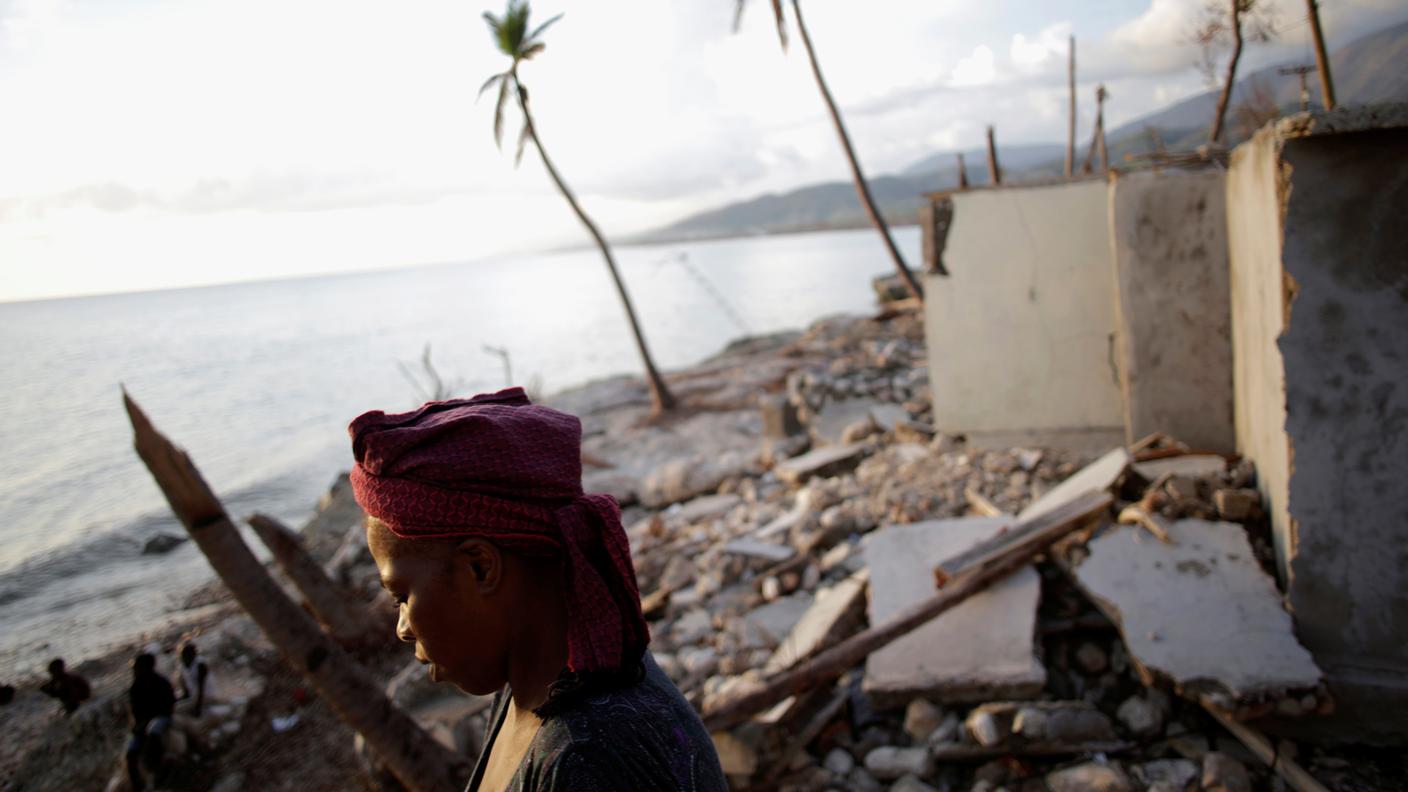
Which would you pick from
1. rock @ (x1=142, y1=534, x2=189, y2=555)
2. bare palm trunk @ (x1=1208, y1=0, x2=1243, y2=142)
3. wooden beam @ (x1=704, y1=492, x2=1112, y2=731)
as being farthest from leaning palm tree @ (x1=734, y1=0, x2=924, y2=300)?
rock @ (x1=142, y1=534, x2=189, y2=555)

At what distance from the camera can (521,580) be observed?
117 centimetres

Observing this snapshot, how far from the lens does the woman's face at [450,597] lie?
1143 millimetres

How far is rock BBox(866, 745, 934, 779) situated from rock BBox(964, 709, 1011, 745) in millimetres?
233

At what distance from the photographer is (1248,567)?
11.7ft

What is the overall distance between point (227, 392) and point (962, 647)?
1657 inches

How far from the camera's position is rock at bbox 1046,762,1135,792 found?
3031mm

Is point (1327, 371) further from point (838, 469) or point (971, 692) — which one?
point (838, 469)

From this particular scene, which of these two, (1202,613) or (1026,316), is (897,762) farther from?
(1026,316)

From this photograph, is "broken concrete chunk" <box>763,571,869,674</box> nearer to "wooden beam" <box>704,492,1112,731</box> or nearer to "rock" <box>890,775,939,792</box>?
"wooden beam" <box>704,492,1112,731</box>

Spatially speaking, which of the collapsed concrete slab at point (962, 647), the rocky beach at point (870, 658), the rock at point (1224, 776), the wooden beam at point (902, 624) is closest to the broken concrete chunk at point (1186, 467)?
the rocky beach at point (870, 658)

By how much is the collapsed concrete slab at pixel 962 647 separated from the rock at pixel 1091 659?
27 centimetres

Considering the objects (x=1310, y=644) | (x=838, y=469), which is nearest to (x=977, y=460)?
(x=838, y=469)

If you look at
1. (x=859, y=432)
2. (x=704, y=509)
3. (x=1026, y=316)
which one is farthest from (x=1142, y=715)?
(x=859, y=432)

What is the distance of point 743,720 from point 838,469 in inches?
200
